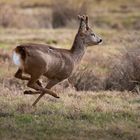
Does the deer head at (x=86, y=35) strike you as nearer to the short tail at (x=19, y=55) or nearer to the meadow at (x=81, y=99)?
the meadow at (x=81, y=99)

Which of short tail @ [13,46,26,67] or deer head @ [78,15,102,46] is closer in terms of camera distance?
short tail @ [13,46,26,67]

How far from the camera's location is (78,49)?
521 inches

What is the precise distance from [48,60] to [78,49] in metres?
1.33

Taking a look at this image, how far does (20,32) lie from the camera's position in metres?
26.8

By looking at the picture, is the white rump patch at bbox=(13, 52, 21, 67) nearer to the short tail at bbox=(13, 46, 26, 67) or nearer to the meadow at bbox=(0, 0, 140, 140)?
the short tail at bbox=(13, 46, 26, 67)

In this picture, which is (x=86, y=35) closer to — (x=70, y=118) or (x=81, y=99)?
(x=81, y=99)

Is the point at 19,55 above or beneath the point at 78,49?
above

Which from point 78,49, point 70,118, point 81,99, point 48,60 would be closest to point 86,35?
point 78,49

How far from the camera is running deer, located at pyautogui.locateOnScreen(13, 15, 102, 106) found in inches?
460

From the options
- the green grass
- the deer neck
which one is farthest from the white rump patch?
the deer neck

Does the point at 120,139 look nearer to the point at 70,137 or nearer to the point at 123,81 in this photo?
the point at 70,137

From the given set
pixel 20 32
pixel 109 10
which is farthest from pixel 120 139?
pixel 109 10

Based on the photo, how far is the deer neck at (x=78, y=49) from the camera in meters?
13.1

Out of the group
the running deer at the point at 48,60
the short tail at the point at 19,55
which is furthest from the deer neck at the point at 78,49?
the short tail at the point at 19,55
